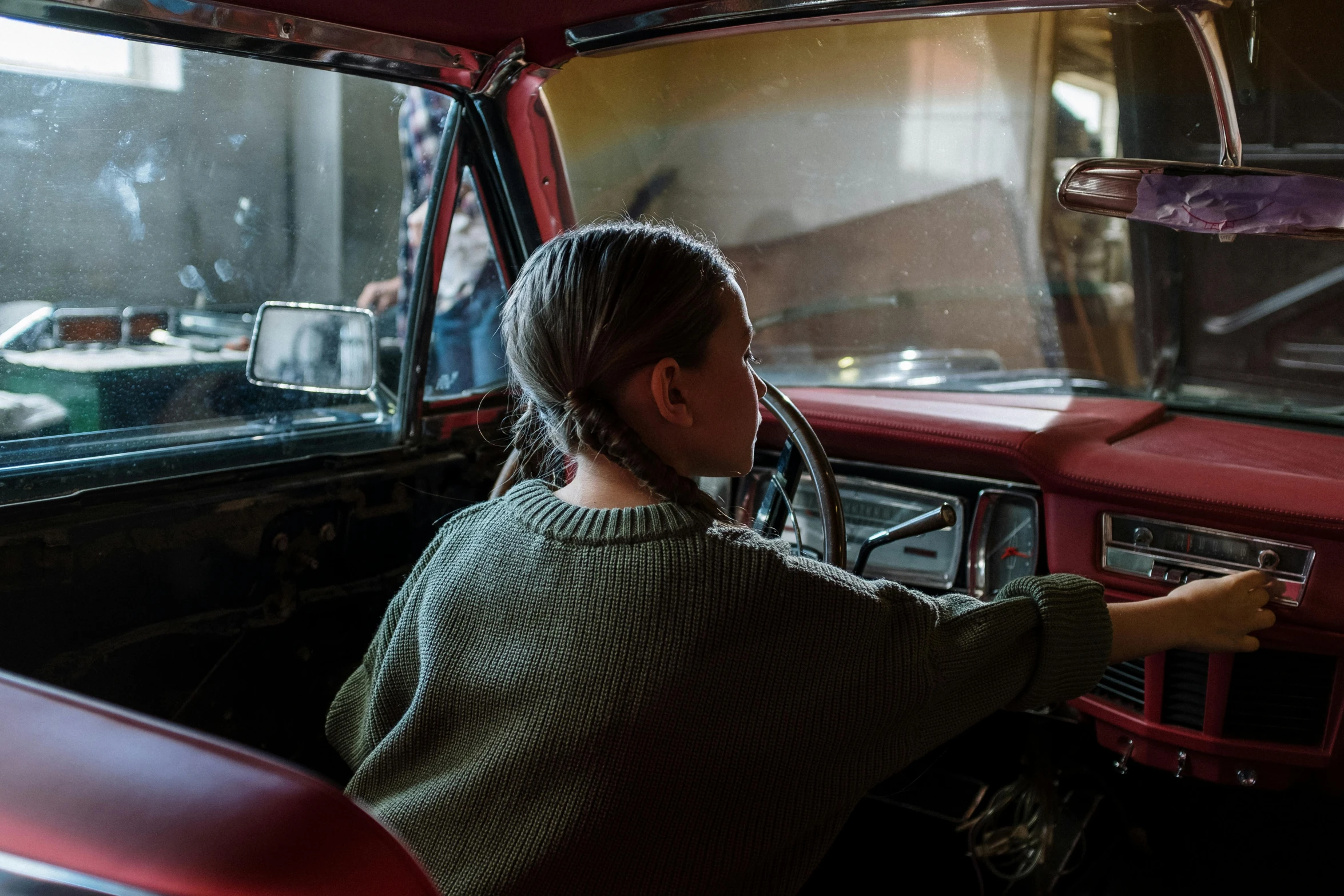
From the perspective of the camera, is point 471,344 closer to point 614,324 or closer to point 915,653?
point 614,324

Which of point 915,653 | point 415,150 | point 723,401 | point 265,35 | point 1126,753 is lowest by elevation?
point 1126,753

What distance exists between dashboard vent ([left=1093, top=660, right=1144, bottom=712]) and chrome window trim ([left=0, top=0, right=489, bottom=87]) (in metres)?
1.68

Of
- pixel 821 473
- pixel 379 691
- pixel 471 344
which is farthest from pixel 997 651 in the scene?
pixel 471 344

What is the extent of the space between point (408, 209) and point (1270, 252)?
1.92 m

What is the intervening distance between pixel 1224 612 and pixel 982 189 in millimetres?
1689

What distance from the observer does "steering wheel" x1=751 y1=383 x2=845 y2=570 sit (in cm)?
184

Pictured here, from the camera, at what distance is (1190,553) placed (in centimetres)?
197

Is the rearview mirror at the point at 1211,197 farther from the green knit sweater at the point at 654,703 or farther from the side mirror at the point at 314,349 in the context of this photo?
the side mirror at the point at 314,349

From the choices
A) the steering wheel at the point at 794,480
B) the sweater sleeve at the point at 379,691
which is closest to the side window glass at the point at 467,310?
the steering wheel at the point at 794,480

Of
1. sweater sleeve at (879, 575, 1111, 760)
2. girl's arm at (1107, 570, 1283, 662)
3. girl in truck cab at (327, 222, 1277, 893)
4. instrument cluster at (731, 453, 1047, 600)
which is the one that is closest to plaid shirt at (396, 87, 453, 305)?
instrument cluster at (731, 453, 1047, 600)

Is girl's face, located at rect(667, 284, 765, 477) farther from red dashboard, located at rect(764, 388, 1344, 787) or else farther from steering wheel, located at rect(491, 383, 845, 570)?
red dashboard, located at rect(764, 388, 1344, 787)

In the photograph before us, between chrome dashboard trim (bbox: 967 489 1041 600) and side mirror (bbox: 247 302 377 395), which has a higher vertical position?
side mirror (bbox: 247 302 377 395)

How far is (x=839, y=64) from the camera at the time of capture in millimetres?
2861

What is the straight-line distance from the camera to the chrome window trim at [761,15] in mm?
1597
